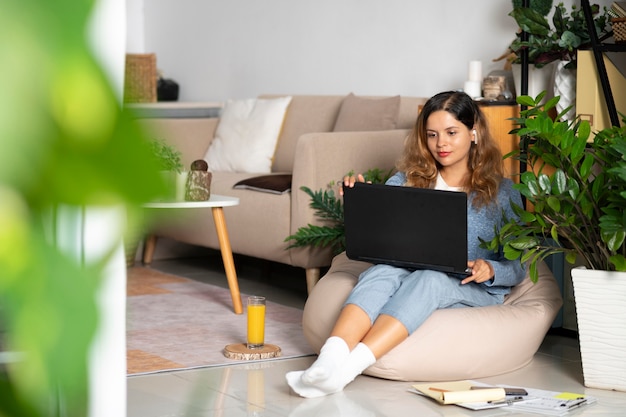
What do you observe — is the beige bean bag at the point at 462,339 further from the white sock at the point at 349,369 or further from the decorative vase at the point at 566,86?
the decorative vase at the point at 566,86

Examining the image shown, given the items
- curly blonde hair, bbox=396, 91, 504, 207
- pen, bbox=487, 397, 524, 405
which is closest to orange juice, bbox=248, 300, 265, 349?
curly blonde hair, bbox=396, 91, 504, 207

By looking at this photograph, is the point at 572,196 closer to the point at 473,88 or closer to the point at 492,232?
the point at 492,232

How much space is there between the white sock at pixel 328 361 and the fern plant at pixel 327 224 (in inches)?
48.2

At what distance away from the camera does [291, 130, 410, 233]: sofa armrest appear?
4.25 m

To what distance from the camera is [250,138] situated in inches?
214

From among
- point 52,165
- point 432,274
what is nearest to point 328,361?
point 432,274

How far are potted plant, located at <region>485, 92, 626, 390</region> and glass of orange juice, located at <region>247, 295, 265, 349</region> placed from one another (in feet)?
2.78

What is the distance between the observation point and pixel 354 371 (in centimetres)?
282

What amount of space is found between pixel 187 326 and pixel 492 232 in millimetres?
1329

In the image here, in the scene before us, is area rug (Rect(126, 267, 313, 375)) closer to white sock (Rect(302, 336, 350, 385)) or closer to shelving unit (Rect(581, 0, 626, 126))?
white sock (Rect(302, 336, 350, 385))

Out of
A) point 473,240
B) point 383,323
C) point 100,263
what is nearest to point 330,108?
point 473,240

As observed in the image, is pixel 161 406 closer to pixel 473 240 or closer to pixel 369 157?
pixel 473 240

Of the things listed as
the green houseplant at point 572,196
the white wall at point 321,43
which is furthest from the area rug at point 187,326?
the white wall at point 321,43

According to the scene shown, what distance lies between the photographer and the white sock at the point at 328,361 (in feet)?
8.97
